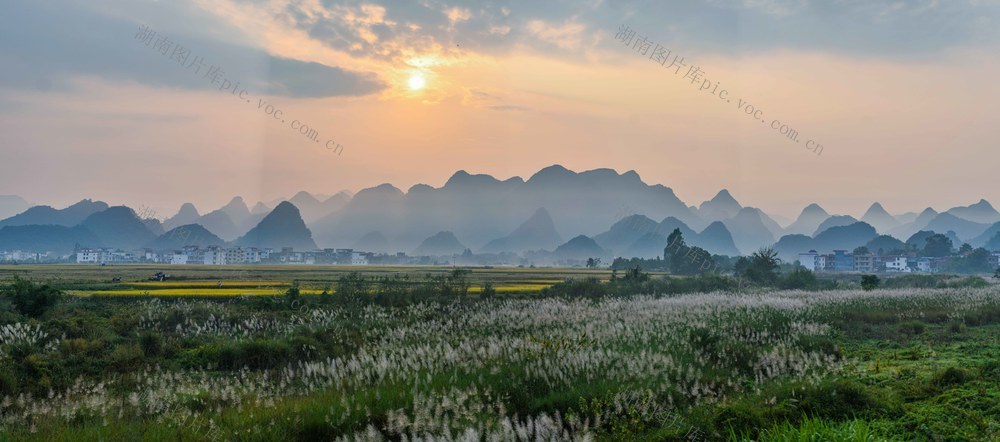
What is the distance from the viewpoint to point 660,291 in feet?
143

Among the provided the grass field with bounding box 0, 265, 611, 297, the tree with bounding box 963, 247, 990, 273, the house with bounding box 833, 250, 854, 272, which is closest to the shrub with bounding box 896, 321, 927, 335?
the grass field with bounding box 0, 265, 611, 297

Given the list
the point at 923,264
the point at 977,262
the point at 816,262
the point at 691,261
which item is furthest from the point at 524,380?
the point at 816,262

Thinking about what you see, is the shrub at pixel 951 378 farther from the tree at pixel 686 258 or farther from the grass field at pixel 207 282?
the tree at pixel 686 258

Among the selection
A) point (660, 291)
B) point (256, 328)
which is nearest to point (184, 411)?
point (256, 328)

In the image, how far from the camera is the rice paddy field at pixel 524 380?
7.83 metres

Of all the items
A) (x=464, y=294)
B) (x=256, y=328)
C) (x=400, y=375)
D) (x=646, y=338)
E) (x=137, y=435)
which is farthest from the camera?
(x=464, y=294)

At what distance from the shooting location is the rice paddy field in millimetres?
7828

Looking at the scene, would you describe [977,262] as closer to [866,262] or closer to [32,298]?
[866,262]

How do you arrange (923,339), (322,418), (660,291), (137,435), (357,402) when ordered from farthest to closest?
(660,291) < (923,339) < (357,402) < (322,418) < (137,435)

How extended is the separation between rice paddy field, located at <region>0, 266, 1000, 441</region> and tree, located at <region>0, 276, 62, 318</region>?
1.67 meters

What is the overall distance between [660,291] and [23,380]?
37482mm

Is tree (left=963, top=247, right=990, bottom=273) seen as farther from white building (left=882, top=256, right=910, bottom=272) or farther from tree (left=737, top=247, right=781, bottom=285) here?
tree (left=737, top=247, right=781, bottom=285)

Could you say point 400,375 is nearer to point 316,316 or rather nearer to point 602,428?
point 602,428

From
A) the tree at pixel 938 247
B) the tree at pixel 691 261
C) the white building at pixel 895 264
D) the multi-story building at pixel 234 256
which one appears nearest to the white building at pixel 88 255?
the multi-story building at pixel 234 256
